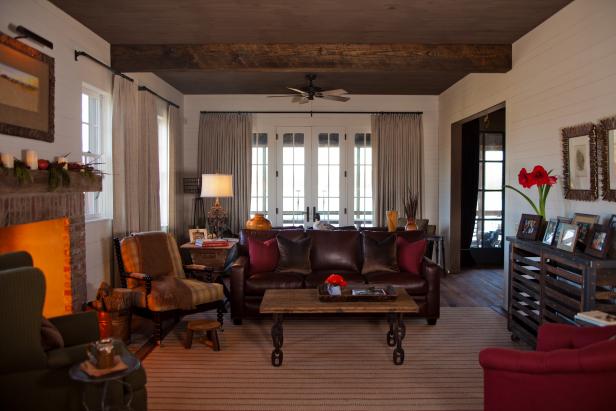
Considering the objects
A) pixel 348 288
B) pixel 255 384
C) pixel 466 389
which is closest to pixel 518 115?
Result: pixel 348 288

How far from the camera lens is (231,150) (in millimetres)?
Answer: 8820

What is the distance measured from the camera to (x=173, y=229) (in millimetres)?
7844

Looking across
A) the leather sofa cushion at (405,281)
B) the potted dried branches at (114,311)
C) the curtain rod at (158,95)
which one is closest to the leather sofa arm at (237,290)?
the potted dried branches at (114,311)

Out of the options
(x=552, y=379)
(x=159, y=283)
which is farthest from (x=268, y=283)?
(x=552, y=379)

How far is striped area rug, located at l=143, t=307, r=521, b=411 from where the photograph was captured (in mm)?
3420

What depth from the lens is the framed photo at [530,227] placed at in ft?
15.1

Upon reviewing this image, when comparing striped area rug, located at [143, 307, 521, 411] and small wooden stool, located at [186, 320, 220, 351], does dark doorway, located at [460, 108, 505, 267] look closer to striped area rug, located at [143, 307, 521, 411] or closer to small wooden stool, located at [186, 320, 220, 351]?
striped area rug, located at [143, 307, 521, 411]

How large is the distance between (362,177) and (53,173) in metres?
5.73

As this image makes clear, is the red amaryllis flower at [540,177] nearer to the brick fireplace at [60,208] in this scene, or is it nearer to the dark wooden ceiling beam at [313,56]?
the dark wooden ceiling beam at [313,56]

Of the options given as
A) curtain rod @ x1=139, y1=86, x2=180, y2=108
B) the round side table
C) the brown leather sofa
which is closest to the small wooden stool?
the brown leather sofa

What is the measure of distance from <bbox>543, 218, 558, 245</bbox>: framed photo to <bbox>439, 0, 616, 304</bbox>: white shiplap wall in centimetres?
26

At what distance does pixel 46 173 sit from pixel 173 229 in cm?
384

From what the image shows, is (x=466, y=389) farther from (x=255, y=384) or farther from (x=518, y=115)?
(x=518, y=115)

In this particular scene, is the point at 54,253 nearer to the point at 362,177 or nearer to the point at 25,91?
the point at 25,91
